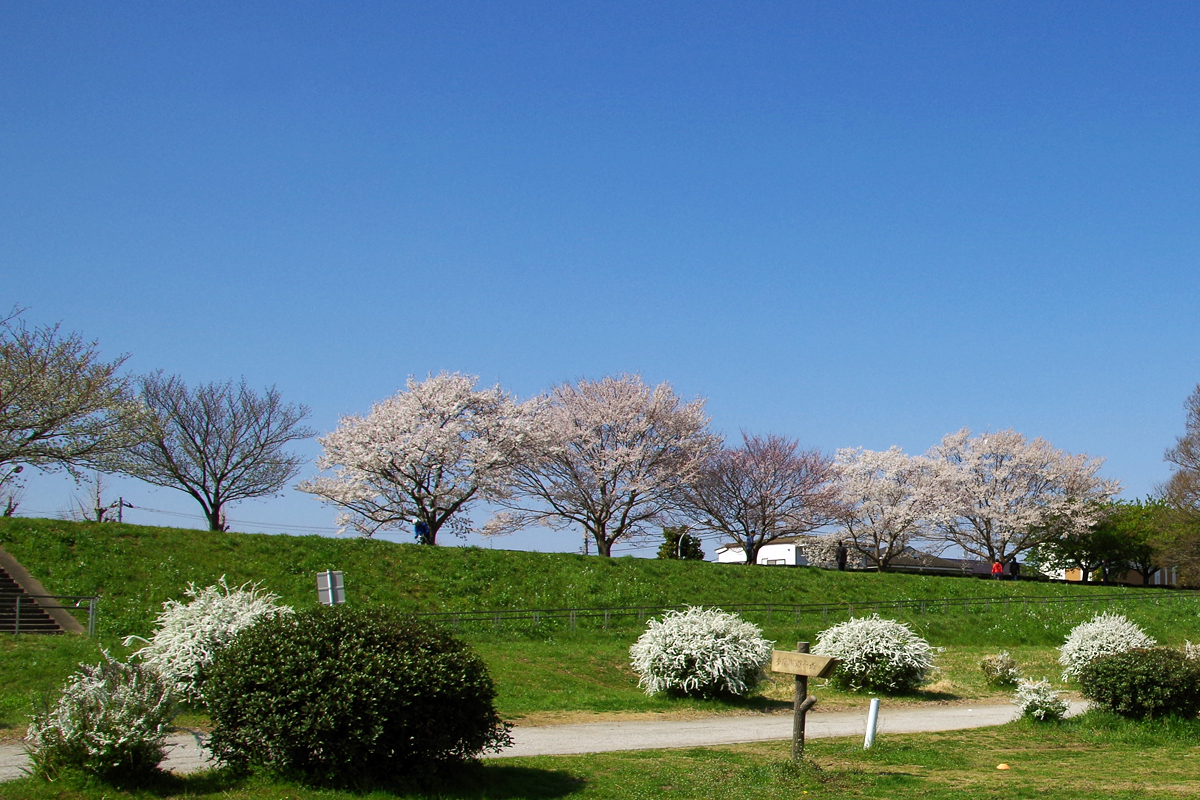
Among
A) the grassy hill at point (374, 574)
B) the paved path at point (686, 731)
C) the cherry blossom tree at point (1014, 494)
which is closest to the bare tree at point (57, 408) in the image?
the grassy hill at point (374, 574)

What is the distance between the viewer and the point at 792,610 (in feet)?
109

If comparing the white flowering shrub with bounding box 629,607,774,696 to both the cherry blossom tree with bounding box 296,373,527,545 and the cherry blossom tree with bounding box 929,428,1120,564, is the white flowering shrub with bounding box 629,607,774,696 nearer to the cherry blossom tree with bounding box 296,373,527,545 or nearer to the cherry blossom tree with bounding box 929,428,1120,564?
the cherry blossom tree with bounding box 296,373,527,545

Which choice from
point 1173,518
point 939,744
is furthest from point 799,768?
point 1173,518

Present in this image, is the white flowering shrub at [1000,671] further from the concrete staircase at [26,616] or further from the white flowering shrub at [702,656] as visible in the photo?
the concrete staircase at [26,616]

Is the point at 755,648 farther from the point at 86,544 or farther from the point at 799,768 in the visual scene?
the point at 86,544

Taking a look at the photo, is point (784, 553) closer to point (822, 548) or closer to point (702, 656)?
point (822, 548)

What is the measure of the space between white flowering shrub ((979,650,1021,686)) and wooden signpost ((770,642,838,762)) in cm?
1341

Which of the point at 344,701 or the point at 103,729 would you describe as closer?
the point at 103,729

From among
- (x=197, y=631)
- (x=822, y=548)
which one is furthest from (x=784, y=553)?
(x=197, y=631)

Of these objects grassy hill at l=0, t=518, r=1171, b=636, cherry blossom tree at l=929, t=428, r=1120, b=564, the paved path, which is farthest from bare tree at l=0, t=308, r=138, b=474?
cherry blossom tree at l=929, t=428, r=1120, b=564

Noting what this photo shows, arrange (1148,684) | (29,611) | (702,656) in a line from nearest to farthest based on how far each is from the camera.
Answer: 1. (1148,684)
2. (702,656)
3. (29,611)

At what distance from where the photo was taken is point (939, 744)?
513 inches

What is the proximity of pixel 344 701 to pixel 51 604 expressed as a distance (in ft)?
64.5

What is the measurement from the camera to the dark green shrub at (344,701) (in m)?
8.78
